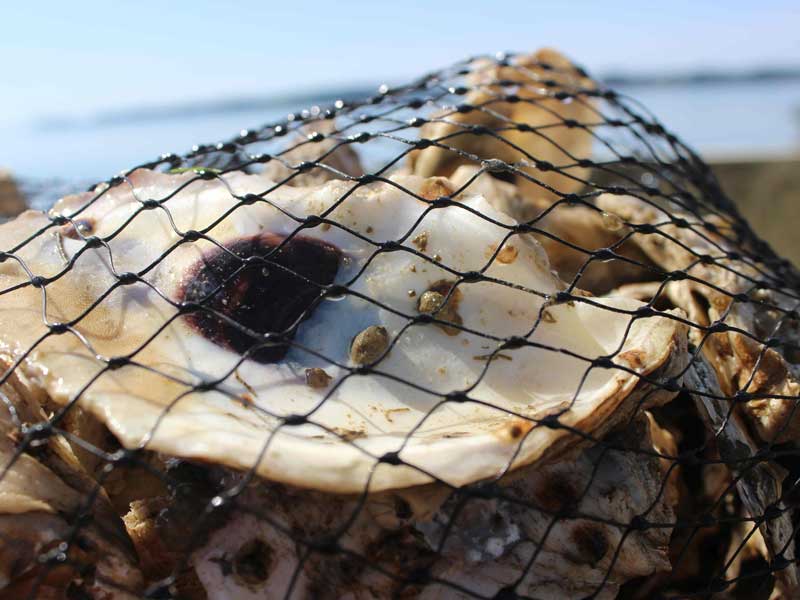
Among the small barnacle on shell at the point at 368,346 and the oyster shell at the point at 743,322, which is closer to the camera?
the small barnacle on shell at the point at 368,346

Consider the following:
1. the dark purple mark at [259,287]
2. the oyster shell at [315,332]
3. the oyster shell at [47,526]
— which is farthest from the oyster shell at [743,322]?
the oyster shell at [47,526]

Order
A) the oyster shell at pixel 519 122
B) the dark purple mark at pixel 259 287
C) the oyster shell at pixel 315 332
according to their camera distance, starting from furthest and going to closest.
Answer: the oyster shell at pixel 519 122
the dark purple mark at pixel 259 287
the oyster shell at pixel 315 332

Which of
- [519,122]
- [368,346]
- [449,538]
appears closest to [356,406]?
[368,346]

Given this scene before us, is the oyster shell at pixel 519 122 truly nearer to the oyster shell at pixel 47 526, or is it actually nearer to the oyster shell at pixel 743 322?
the oyster shell at pixel 743 322

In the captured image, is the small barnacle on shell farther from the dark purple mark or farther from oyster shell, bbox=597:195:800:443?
oyster shell, bbox=597:195:800:443

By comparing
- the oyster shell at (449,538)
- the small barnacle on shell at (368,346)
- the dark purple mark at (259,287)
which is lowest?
the oyster shell at (449,538)

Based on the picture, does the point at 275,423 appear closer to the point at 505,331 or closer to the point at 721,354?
the point at 505,331

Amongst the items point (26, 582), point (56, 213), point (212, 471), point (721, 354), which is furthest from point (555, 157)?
point (26, 582)

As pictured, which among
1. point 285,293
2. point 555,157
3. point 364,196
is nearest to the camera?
point 285,293
